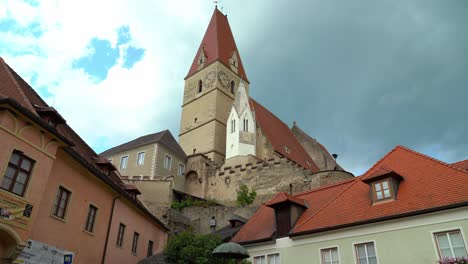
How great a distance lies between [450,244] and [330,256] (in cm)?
397

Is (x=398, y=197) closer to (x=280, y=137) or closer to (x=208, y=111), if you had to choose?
(x=280, y=137)

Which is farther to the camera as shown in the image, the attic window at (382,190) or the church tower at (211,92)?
the church tower at (211,92)

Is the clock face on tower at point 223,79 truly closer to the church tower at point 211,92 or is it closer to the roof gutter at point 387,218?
the church tower at point 211,92

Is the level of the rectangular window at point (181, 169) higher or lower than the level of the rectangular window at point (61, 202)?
higher

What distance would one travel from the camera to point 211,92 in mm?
46438

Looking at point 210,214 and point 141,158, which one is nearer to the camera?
point 210,214

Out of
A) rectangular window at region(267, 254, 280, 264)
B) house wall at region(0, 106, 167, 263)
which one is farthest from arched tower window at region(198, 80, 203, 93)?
rectangular window at region(267, 254, 280, 264)

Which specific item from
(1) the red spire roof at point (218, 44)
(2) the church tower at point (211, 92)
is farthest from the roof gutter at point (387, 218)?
(1) the red spire roof at point (218, 44)

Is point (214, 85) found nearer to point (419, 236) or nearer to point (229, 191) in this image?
point (229, 191)

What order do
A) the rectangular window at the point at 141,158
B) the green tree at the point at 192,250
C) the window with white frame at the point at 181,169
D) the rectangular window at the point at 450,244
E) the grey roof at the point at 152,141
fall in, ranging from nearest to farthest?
the rectangular window at the point at 450,244 → the green tree at the point at 192,250 → the rectangular window at the point at 141,158 → the grey roof at the point at 152,141 → the window with white frame at the point at 181,169

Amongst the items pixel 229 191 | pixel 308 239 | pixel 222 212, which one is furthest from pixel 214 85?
pixel 308 239

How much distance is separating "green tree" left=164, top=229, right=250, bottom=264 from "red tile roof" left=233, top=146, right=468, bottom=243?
1610 millimetres

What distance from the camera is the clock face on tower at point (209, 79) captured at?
4753 centimetres

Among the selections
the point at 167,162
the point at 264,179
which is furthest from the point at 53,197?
the point at 167,162
